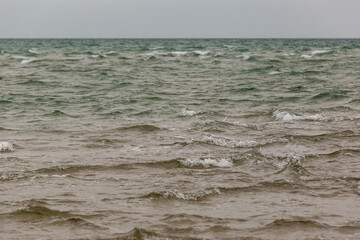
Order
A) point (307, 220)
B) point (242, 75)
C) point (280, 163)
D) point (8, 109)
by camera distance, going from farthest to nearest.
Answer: point (242, 75), point (8, 109), point (280, 163), point (307, 220)

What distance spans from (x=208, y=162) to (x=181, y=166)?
0.43 m

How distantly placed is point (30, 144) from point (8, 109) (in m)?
5.76

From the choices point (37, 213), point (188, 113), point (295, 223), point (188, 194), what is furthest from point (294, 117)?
point (37, 213)

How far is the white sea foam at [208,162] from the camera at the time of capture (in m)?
8.88

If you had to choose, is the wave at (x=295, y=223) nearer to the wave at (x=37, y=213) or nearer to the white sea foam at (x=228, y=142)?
the wave at (x=37, y=213)

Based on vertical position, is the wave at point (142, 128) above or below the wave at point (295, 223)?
below

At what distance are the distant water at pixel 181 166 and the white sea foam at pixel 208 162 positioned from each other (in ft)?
0.11

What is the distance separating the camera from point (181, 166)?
29.2 ft

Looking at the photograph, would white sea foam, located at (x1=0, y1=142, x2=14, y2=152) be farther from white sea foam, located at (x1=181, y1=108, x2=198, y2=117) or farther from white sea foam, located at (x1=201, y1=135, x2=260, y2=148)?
white sea foam, located at (x1=181, y1=108, x2=198, y2=117)

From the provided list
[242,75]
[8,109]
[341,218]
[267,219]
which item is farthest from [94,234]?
[242,75]

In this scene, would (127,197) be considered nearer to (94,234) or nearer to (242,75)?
(94,234)

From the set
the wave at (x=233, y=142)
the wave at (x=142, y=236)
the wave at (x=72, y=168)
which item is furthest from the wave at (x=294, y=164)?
the wave at (x=142, y=236)

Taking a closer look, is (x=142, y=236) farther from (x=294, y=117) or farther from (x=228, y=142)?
(x=294, y=117)

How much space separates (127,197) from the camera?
717cm
